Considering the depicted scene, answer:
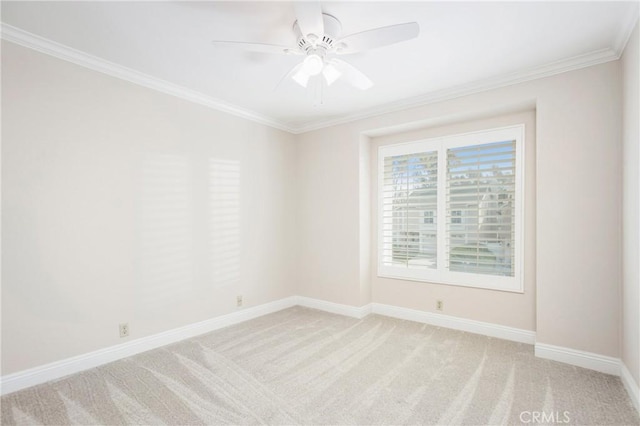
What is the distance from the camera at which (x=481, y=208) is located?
3.37m

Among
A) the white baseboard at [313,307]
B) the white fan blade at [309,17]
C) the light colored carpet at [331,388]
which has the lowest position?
the light colored carpet at [331,388]

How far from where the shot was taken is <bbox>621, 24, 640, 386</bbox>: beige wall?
2092 millimetres

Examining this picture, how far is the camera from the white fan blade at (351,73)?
2256 millimetres

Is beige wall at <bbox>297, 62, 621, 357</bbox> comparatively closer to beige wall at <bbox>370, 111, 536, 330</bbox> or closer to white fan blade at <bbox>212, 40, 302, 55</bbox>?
beige wall at <bbox>370, 111, 536, 330</bbox>

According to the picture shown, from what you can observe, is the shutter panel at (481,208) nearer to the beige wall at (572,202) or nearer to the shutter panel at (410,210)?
the shutter panel at (410,210)

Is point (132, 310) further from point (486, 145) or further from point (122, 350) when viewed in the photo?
point (486, 145)

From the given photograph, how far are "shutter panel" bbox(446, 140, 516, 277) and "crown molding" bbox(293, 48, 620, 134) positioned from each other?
59cm

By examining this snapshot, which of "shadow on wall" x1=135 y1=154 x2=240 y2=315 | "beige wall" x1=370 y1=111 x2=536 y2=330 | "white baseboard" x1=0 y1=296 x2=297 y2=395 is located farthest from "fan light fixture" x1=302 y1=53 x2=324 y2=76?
"white baseboard" x1=0 y1=296 x2=297 y2=395

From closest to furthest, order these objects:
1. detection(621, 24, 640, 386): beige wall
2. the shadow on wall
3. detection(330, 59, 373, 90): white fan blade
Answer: detection(621, 24, 640, 386): beige wall → detection(330, 59, 373, 90): white fan blade → the shadow on wall

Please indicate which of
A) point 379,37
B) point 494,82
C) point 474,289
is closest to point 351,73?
point 379,37

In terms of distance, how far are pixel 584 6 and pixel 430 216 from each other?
7.29 feet

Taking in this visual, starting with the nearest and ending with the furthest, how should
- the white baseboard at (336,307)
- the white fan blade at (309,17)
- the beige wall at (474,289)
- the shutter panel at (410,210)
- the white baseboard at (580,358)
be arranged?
the white fan blade at (309,17), the white baseboard at (580,358), the beige wall at (474,289), the shutter panel at (410,210), the white baseboard at (336,307)

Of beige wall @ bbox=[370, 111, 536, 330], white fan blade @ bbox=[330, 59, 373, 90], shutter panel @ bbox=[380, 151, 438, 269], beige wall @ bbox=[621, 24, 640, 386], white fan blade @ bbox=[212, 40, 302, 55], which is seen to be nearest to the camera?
white fan blade @ bbox=[212, 40, 302, 55]

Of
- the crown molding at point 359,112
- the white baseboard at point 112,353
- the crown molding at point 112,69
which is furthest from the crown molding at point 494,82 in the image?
the white baseboard at point 112,353
